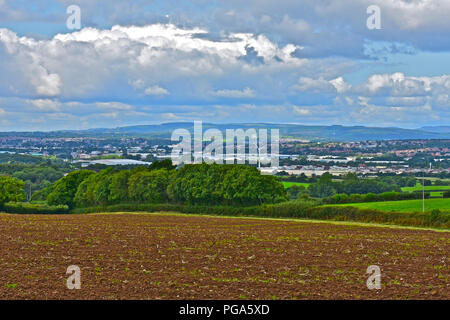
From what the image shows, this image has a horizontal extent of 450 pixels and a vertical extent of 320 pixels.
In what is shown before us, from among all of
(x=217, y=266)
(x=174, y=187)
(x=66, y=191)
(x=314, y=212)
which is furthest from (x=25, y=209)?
(x=217, y=266)

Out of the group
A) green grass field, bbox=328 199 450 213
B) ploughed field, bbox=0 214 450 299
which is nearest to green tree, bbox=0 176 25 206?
green grass field, bbox=328 199 450 213

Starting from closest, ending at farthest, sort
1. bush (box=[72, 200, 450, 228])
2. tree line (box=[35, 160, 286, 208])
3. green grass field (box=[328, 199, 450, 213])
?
bush (box=[72, 200, 450, 228]) → green grass field (box=[328, 199, 450, 213]) → tree line (box=[35, 160, 286, 208])

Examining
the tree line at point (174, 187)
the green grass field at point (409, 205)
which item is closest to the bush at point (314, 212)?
the green grass field at point (409, 205)

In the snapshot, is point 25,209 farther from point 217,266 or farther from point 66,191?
point 217,266

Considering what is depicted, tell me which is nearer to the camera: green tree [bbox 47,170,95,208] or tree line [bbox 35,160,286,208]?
tree line [bbox 35,160,286,208]

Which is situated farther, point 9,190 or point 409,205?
point 9,190

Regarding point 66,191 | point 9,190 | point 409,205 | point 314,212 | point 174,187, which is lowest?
point 66,191

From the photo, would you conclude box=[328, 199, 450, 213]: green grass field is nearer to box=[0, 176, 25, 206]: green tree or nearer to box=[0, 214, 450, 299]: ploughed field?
box=[0, 214, 450, 299]: ploughed field
